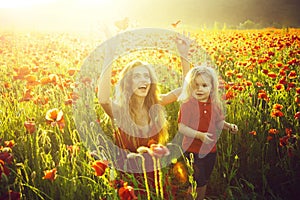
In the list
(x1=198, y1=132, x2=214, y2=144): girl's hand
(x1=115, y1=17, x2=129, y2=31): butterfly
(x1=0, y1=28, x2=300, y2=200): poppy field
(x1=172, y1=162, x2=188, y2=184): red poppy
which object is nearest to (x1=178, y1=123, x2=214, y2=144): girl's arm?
(x1=198, y1=132, x2=214, y2=144): girl's hand

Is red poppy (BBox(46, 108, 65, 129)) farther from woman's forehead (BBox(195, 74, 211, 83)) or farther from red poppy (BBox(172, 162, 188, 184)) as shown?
red poppy (BBox(172, 162, 188, 184))

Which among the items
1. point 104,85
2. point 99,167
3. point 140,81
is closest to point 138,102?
point 140,81

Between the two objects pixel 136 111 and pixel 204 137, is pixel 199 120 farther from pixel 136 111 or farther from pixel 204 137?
pixel 136 111

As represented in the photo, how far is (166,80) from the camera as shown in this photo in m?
3.52

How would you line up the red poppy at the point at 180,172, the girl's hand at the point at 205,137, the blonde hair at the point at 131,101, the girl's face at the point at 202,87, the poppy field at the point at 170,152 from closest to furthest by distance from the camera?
the poppy field at the point at 170,152 → the girl's hand at the point at 205,137 → the girl's face at the point at 202,87 → the blonde hair at the point at 131,101 → the red poppy at the point at 180,172

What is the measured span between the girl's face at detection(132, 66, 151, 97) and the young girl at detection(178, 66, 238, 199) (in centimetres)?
25

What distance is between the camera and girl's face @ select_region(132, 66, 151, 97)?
219 centimetres

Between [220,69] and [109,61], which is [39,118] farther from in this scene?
[220,69]

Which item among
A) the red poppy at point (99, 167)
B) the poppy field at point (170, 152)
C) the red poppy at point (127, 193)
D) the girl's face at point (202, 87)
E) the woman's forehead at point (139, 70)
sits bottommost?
the poppy field at point (170, 152)

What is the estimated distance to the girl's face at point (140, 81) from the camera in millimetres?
2186

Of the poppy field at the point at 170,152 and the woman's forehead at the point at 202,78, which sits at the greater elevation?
the woman's forehead at the point at 202,78

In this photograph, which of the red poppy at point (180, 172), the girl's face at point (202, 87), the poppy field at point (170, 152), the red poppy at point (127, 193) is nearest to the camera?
the red poppy at point (127, 193)

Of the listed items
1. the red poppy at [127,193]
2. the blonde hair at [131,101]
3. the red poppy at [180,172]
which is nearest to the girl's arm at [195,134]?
the blonde hair at [131,101]

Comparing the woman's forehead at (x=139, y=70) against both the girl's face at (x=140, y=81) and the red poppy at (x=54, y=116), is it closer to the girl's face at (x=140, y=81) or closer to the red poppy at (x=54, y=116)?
the girl's face at (x=140, y=81)
